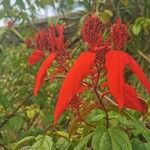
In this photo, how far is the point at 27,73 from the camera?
3211 millimetres

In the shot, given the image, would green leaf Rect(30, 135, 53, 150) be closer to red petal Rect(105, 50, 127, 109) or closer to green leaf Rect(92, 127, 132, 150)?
green leaf Rect(92, 127, 132, 150)

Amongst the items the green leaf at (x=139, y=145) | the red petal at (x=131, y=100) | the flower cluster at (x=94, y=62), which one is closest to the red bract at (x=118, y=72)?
the flower cluster at (x=94, y=62)

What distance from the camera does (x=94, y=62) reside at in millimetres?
856

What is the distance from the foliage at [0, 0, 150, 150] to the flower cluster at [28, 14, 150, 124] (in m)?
0.07

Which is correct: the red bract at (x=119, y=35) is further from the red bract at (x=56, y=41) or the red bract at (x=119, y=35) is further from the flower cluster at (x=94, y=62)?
the red bract at (x=56, y=41)

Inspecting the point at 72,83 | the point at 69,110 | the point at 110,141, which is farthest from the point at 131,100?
the point at 69,110

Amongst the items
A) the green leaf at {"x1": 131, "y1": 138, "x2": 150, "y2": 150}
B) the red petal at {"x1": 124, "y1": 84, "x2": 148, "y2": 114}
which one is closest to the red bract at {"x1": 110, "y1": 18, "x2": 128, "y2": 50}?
the red petal at {"x1": 124, "y1": 84, "x2": 148, "y2": 114}

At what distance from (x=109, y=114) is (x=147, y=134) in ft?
0.31

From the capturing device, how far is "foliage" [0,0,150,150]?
99cm

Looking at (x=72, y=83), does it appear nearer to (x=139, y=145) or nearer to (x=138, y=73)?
(x=138, y=73)

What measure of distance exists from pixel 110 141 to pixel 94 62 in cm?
16

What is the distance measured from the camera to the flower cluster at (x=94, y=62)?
2.52 ft

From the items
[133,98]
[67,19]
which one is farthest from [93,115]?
[67,19]

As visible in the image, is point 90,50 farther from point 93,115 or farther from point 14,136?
point 14,136
